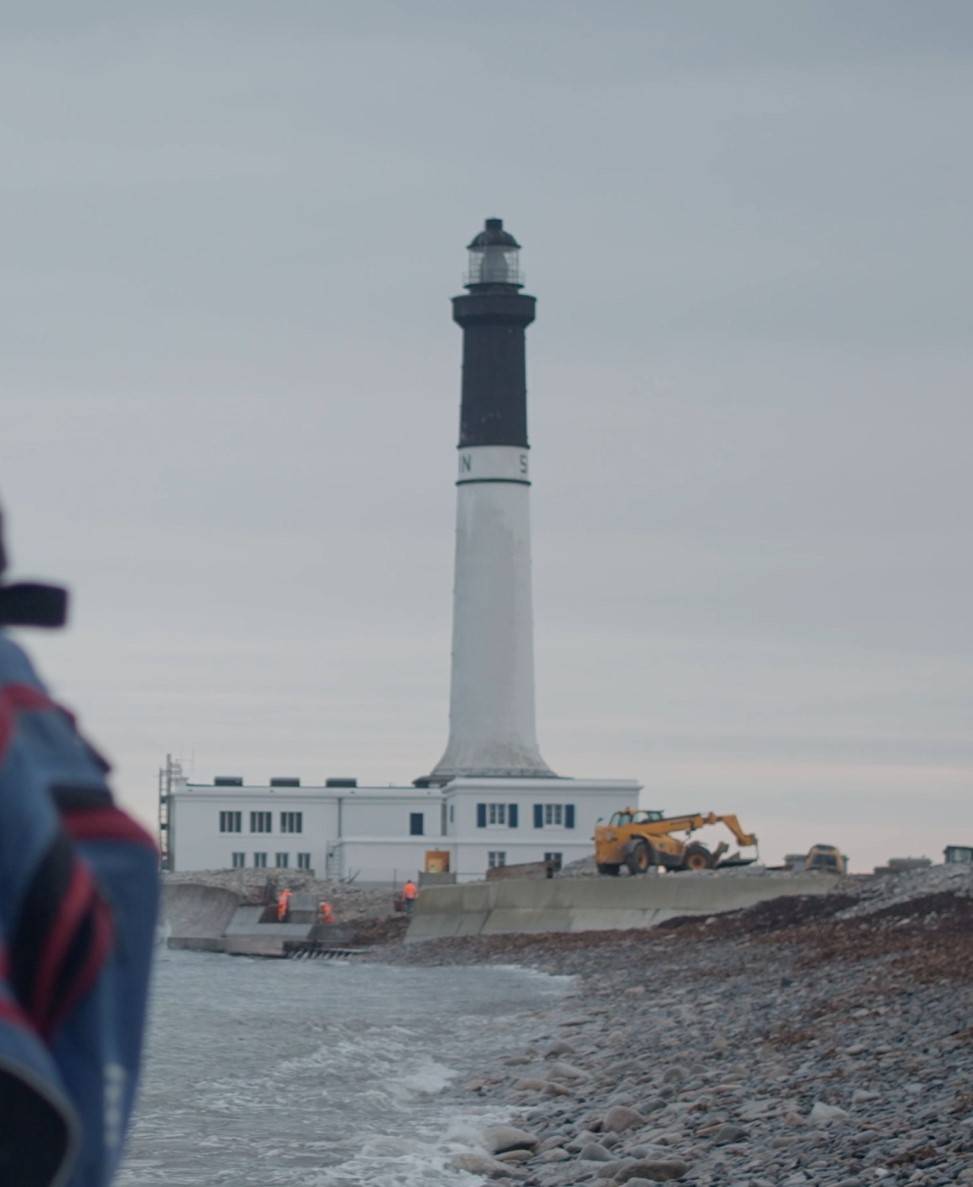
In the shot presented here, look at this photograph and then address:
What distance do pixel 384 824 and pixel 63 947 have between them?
6684cm

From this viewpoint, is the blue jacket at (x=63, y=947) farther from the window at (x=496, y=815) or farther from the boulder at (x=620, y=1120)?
the window at (x=496, y=815)

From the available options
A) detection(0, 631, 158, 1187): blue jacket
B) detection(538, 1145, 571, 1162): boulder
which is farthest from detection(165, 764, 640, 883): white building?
detection(0, 631, 158, 1187): blue jacket

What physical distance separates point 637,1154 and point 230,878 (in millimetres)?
54704

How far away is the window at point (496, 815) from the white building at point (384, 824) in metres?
0.03

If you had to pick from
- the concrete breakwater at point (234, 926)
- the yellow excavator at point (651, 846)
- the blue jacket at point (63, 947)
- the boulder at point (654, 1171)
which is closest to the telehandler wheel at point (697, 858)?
the yellow excavator at point (651, 846)

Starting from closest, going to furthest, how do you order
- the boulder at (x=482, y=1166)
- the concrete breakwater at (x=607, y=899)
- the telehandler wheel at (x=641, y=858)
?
the boulder at (x=482, y=1166), the concrete breakwater at (x=607, y=899), the telehandler wheel at (x=641, y=858)

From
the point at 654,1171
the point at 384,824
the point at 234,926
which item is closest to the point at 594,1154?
the point at 654,1171

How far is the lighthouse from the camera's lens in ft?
212

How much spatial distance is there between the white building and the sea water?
27.7 meters

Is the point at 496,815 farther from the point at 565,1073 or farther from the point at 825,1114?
the point at 825,1114

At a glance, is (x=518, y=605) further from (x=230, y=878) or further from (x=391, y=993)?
(x=391, y=993)

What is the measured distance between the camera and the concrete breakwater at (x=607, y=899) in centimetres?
4750

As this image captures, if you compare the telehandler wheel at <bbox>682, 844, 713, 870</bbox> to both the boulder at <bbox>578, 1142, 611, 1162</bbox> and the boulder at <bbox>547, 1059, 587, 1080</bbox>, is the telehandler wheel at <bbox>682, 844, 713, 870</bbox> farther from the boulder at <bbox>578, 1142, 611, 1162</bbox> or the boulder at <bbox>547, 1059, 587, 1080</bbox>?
the boulder at <bbox>578, 1142, 611, 1162</bbox>

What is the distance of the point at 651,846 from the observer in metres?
52.8
